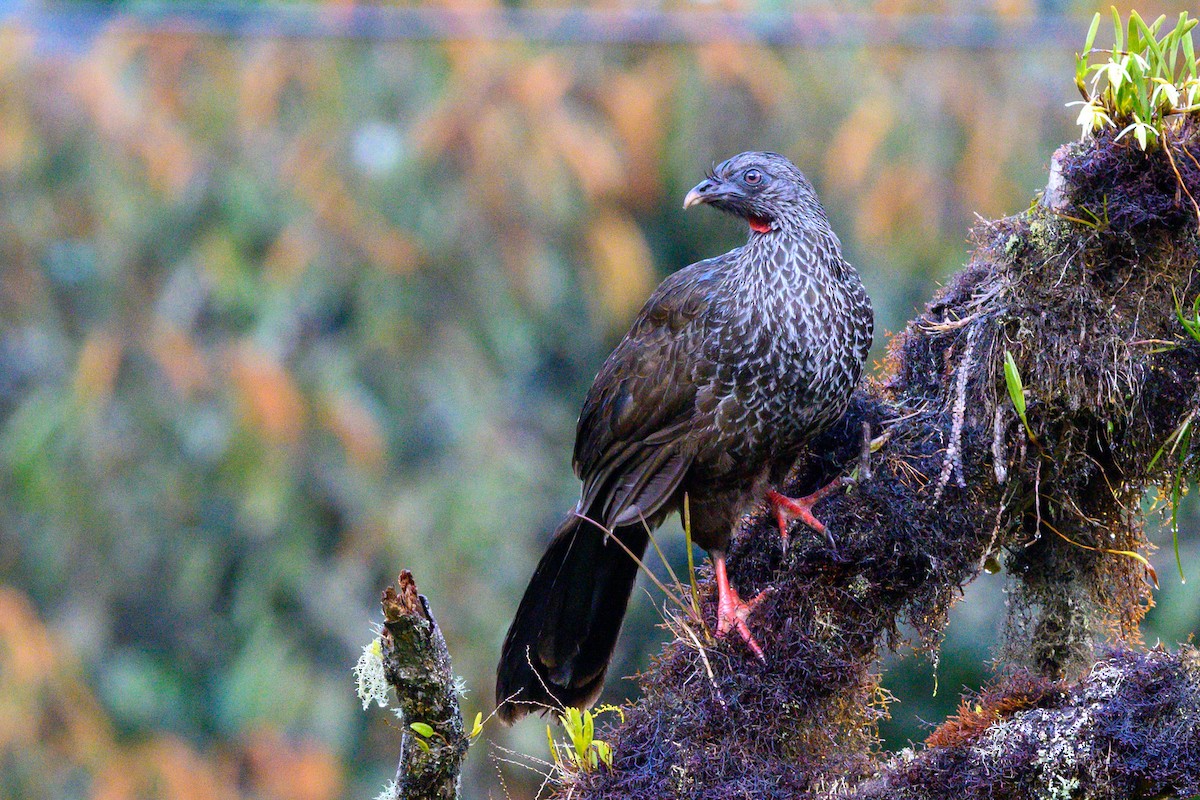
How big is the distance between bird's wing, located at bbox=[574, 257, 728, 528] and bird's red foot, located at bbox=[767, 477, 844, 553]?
283 millimetres

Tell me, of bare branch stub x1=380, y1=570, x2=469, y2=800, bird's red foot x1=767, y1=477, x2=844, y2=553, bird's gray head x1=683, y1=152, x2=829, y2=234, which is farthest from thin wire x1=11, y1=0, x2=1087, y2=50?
bare branch stub x1=380, y1=570, x2=469, y2=800

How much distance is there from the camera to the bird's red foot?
2742mm

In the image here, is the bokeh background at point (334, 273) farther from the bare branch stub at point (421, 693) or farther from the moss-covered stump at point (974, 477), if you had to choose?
the bare branch stub at point (421, 693)

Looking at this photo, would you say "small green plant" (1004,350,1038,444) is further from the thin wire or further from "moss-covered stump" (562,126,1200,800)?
the thin wire

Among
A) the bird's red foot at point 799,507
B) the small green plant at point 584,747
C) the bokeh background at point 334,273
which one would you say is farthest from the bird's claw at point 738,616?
the bokeh background at point 334,273

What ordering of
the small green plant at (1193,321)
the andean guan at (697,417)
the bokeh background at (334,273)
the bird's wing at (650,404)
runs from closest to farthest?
the small green plant at (1193,321)
the andean guan at (697,417)
the bird's wing at (650,404)
the bokeh background at (334,273)

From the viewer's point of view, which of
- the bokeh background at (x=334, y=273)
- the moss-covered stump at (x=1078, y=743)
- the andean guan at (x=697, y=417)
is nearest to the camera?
the moss-covered stump at (x=1078, y=743)

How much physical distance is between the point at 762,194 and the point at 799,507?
3.18ft

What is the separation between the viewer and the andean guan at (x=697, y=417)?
9.82 feet

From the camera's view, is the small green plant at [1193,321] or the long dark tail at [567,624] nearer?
the small green plant at [1193,321]

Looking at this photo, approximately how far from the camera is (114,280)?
6.45 meters

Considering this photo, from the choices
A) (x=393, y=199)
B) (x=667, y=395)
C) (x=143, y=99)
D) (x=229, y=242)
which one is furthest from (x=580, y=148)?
(x=667, y=395)

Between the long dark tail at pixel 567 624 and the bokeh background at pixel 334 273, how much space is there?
9.62 ft

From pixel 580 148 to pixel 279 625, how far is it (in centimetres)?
298
